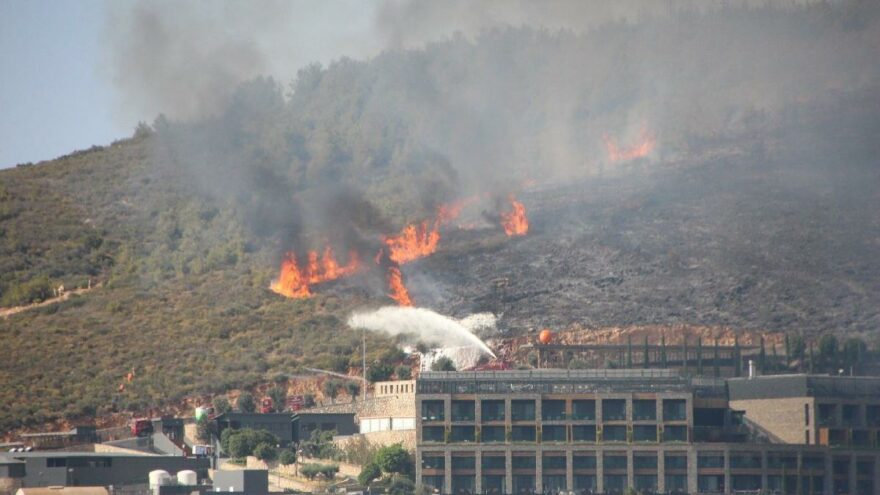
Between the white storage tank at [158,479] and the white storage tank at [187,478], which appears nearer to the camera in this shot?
the white storage tank at [158,479]

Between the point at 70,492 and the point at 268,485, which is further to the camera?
the point at 268,485

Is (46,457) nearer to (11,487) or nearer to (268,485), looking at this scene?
(11,487)

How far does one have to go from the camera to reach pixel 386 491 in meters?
200

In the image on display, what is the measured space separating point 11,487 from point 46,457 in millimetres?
5689

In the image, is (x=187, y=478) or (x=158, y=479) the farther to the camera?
(x=187, y=478)

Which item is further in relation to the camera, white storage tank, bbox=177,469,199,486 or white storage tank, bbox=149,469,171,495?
white storage tank, bbox=177,469,199,486

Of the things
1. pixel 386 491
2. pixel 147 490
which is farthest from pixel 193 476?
pixel 386 491

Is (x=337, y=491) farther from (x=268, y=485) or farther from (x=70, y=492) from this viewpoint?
(x=70, y=492)

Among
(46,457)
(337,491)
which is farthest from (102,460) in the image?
(337,491)

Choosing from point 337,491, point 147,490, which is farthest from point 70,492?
point 337,491

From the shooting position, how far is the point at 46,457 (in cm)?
19675

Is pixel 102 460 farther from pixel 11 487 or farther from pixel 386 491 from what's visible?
pixel 386 491

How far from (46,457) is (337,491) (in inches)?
926

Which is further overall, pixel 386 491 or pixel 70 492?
pixel 386 491
